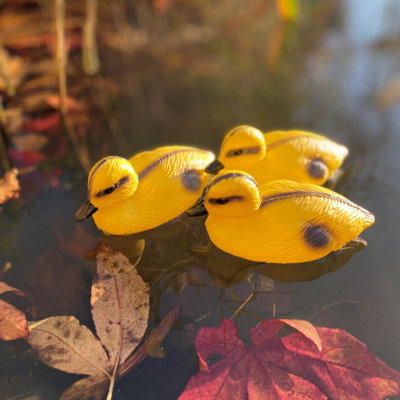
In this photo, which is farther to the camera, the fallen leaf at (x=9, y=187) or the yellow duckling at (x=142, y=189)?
the fallen leaf at (x=9, y=187)

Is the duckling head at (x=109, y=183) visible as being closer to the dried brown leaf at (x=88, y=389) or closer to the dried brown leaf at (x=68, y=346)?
the dried brown leaf at (x=68, y=346)

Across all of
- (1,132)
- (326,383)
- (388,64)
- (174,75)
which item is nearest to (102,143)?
(1,132)

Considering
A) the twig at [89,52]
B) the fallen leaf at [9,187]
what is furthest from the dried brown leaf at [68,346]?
the twig at [89,52]

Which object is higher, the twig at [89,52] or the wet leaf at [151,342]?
the twig at [89,52]

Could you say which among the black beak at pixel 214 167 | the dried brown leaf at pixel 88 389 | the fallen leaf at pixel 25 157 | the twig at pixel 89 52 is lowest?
the dried brown leaf at pixel 88 389

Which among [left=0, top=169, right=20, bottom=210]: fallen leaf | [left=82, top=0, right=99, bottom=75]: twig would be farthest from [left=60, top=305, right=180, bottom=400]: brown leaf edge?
[left=82, top=0, right=99, bottom=75]: twig

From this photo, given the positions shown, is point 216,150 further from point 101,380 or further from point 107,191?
point 101,380
